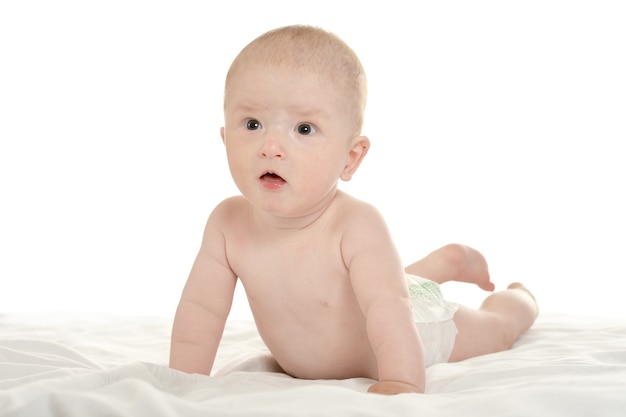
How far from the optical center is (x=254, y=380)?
169cm

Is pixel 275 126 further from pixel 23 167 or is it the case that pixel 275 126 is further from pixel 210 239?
pixel 23 167

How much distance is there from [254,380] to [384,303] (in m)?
0.29

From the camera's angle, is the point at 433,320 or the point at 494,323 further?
the point at 494,323

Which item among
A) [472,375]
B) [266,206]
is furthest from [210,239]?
[472,375]

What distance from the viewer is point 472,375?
Result: 1675mm

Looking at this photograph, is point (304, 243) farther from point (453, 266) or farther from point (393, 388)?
point (453, 266)

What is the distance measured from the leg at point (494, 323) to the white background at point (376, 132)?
6.52 feet

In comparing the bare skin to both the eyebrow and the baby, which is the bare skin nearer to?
the baby

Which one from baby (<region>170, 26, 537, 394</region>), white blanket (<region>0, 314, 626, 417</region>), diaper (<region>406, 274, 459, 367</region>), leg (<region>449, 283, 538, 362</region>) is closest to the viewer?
white blanket (<region>0, 314, 626, 417</region>)

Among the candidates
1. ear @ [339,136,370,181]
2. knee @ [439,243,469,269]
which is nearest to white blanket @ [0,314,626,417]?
knee @ [439,243,469,269]

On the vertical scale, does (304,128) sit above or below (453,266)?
above

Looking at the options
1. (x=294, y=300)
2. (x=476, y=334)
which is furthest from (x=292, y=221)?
(x=476, y=334)

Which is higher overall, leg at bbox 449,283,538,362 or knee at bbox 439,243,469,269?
knee at bbox 439,243,469,269

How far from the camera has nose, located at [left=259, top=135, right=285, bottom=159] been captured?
5.30 ft
